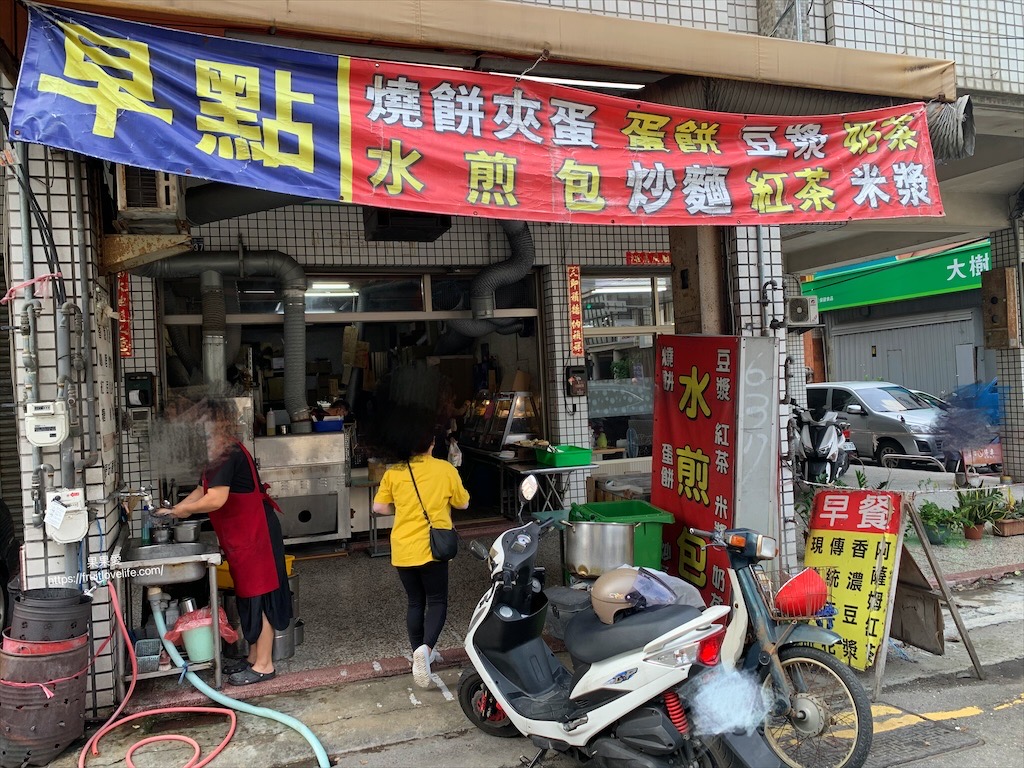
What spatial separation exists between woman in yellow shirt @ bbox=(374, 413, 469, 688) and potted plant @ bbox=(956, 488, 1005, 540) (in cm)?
658

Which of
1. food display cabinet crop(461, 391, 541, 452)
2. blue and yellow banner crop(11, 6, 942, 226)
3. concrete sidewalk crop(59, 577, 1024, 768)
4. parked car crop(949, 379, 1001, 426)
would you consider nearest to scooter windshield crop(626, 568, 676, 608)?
concrete sidewalk crop(59, 577, 1024, 768)

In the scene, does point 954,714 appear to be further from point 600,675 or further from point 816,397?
point 816,397

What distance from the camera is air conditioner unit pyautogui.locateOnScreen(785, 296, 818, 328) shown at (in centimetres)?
600

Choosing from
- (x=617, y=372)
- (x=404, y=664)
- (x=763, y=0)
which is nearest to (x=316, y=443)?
(x=404, y=664)

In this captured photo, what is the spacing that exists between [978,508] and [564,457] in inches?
193

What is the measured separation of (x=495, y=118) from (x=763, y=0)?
3.61m

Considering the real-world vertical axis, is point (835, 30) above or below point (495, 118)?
above

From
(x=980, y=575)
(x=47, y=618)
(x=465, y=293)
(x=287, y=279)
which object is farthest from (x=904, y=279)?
(x=47, y=618)

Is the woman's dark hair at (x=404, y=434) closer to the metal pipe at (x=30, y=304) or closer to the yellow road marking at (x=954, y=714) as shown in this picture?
the metal pipe at (x=30, y=304)

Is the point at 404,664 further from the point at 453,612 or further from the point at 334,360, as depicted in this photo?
the point at 334,360

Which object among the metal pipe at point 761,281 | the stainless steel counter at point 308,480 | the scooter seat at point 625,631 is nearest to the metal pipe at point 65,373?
the scooter seat at point 625,631

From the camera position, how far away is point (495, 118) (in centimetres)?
439

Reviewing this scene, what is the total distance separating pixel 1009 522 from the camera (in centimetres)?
845

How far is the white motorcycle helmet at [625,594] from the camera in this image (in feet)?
11.3
